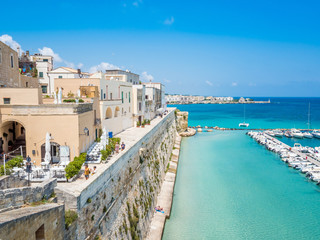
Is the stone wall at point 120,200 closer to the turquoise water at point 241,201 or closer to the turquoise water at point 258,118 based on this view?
the turquoise water at point 241,201

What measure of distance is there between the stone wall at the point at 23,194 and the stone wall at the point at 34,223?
0.93ft

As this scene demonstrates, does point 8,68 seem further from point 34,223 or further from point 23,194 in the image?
point 34,223

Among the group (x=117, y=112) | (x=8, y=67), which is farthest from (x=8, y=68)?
(x=117, y=112)

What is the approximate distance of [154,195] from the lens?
1708 centimetres

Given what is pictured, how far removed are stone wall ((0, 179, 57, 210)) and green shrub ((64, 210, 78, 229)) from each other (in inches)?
32.9

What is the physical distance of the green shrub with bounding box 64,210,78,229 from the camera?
7.15m

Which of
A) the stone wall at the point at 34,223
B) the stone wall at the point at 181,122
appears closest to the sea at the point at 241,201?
the stone wall at the point at 34,223

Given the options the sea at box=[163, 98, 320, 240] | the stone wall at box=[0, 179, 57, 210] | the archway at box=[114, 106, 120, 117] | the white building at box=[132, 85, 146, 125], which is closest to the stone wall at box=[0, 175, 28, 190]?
the stone wall at box=[0, 179, 57, 210]

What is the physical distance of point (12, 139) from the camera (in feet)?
45.6

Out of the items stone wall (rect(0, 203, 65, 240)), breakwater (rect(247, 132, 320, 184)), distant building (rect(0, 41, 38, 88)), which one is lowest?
breakwater (rect(247, 132, 320, 184))

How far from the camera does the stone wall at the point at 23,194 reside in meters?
5.91

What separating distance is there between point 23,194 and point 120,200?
581 centimetres

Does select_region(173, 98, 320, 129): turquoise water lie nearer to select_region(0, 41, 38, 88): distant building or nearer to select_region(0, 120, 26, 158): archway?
select_region(0, 41, 38, 88): distant building

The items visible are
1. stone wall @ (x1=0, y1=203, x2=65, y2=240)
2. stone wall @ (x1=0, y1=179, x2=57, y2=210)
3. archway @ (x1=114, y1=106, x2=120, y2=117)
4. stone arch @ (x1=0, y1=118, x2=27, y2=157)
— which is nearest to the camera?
stone wall @ (x1=0, y1=203, x2=65, y2=240)
